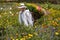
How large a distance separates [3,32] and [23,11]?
72.9 inches

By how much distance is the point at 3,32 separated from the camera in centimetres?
714

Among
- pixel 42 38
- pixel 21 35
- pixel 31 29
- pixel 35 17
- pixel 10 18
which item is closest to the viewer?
pixel 42 38

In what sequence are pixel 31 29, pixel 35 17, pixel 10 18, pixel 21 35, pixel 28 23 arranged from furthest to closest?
pixel 35 17 → pixel 10 18 → pixel 28 23 → pixel 31 29 → pixel 21 35

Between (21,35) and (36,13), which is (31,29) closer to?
(21,35)

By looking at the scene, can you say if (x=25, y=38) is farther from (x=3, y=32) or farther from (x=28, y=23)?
(x=28, y=23)

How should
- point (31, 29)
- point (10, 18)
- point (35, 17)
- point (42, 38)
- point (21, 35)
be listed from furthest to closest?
point (35, 17) → point (10, 18) → point (31, 29) → point (21, 35) → point (42, 38)

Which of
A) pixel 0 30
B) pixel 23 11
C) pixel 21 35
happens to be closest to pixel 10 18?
pixel 23 11

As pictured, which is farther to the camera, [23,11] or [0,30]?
[23,11]

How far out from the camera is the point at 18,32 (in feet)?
23.1

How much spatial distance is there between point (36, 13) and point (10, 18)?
1.64 meters

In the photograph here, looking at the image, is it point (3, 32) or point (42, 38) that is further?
point (3, 32)

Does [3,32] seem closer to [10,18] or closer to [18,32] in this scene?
[18,32]

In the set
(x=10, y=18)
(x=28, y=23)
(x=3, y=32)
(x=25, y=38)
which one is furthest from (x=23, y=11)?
(x=25, y=38)

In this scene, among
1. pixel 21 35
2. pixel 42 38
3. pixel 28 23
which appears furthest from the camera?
pixel 28 23
